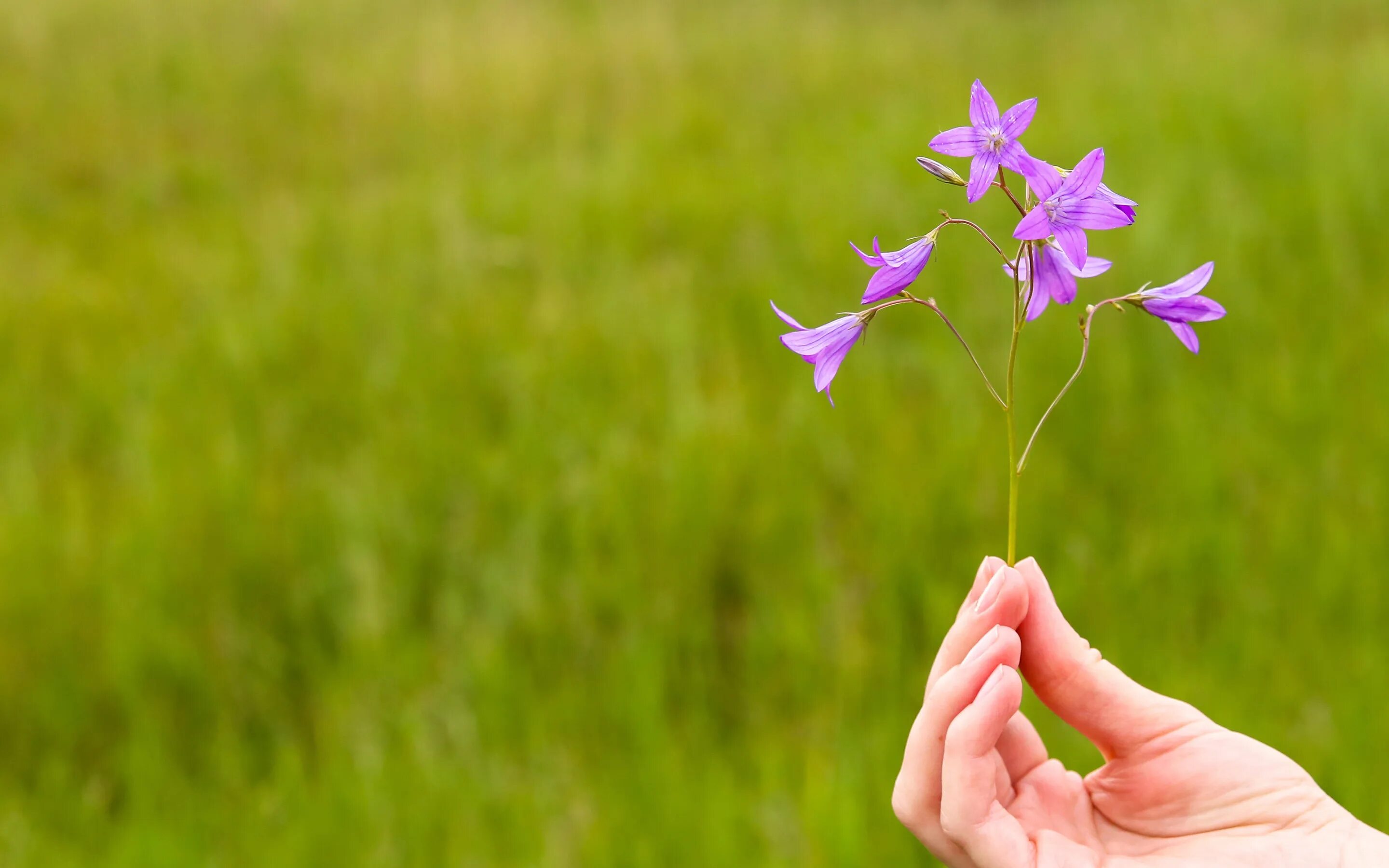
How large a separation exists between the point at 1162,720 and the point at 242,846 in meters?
2.11

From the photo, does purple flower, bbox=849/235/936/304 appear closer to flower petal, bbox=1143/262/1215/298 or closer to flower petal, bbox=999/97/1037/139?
flower petal, bbox=999/97/1037/139

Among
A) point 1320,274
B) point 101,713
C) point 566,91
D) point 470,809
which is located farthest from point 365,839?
point 566,91

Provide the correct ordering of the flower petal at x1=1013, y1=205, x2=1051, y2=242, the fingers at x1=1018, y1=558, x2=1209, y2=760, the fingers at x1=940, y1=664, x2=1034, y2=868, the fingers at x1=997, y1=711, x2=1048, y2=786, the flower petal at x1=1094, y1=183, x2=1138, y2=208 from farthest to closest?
the fingers at x1=997, y1=711, x2=1048, y2=786 < the fingers at x1=1018, y1=558, x2=1209, y2=760 < the fingers at x1=940, y1=664, x2=1034, y2=868 < the flower petal at x1=1094, y1=183, x2=1138, y2=208 < the flower petal at x1=1013, y1=205, x2=1051, y2=242

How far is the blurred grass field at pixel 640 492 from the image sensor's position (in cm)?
261

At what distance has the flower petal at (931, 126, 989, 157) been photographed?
1115 millimetres

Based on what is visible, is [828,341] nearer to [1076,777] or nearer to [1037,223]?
[1037,223]

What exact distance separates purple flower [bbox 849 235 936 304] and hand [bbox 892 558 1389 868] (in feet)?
1.23

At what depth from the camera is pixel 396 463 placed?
3.77m

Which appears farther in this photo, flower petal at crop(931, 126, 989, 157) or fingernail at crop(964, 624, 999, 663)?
fingernail at crop(964, 624, 999, 663)

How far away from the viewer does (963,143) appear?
1.12 meters

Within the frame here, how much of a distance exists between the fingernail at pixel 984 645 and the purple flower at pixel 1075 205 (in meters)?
0.45

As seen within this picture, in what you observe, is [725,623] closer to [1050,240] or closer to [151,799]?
[151,799]

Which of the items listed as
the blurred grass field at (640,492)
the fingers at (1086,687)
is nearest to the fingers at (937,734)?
the fingers at (1086,687)

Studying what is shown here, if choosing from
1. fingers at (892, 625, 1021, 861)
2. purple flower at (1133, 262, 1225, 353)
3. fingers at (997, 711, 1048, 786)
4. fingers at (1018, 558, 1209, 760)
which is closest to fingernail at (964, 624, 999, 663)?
fingers at (892, 625, 1021, 861)
